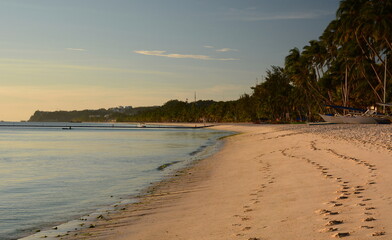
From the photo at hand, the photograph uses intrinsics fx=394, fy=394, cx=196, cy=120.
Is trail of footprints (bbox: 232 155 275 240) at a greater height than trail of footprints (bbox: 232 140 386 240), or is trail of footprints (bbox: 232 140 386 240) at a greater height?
trail of footprints (bbox: 232 140 386 240)

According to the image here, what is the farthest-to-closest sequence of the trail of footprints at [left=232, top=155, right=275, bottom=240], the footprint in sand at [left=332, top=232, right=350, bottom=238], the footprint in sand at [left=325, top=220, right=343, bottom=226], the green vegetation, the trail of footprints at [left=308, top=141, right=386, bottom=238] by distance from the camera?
the green vegetation < the trail of footprints at [left=232, top=155, right=275, bottom=240] < the footprint in sand at [left=325, top=220, right=343, bottom=226] < the trail of footprints at [left=308, top=141, right=386, bottom=238] < the footprint in sand at [left=332, top=232, right=350, bottom=238]

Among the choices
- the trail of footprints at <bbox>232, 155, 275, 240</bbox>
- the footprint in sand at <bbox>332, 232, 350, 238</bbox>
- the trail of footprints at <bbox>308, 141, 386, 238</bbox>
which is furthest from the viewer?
the trail of footprints at <bbox>232, 155, 275, 240</bbox>

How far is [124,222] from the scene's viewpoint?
911cm

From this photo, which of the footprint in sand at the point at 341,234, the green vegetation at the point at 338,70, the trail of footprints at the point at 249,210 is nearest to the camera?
the footprint in sand at the point at 341,234

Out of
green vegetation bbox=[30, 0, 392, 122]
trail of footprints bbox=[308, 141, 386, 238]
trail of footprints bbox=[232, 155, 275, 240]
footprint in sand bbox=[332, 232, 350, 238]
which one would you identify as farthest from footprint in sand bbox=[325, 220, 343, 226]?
green vegetation bbox=[30, 0, 392, 122]

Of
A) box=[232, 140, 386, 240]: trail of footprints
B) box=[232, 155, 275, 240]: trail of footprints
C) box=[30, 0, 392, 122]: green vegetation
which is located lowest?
box=[232, 155, 275, 240]: trail of footprints

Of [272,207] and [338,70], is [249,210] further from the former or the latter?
[338,70]

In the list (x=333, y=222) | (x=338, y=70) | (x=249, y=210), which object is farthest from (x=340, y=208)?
(x=338, y=70)

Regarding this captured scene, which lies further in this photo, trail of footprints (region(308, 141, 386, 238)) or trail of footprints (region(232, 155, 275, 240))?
trail of footprints (region(232, 155, 275, 240))

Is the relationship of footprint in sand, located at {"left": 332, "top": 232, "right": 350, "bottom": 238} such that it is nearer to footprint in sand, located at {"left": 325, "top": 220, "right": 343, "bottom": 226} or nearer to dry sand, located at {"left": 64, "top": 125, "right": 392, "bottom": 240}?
dry sand, located at {"left": 64, "top": 125, "right": 392, "bottom": 240}

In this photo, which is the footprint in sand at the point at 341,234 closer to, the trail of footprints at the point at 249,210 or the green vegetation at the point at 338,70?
the trail of footprints at the point at 249,210

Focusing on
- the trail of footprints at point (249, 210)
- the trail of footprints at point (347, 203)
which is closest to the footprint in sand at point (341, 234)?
the trail of footprints at point (347, 203)

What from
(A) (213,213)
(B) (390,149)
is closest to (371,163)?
(B) (390,149)

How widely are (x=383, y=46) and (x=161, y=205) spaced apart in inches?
2507
